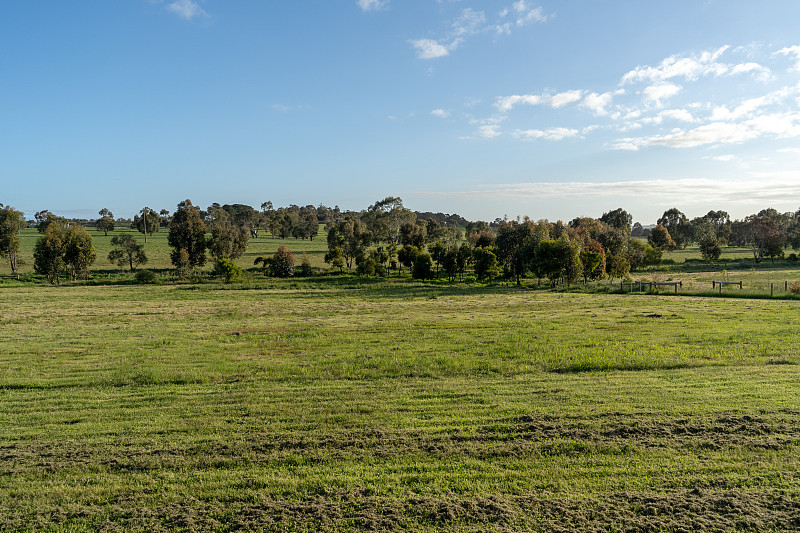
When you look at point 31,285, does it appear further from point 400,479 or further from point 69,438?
point 400,479

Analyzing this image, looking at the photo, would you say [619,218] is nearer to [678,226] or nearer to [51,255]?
[678,226]

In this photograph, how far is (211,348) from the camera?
58.5 ft

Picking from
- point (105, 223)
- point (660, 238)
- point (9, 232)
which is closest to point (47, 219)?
point (105, 223)

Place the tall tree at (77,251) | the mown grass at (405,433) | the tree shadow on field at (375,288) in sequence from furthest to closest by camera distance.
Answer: the tall tree at (77,251) < the tree shadow on field at (375,288) < the mown grass at (405,433)

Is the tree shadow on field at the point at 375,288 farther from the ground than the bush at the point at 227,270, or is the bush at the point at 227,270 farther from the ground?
the bush at the point at 227,270

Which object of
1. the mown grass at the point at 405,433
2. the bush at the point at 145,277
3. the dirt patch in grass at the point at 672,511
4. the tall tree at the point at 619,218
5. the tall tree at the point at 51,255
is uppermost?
the tall tree at the point at 619,218

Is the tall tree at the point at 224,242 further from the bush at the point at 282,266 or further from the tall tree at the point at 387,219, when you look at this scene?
the tall tree at the point at 387,219

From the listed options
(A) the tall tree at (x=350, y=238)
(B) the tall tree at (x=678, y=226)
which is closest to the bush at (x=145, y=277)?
(A) the tall tree at (x=350, y=238)

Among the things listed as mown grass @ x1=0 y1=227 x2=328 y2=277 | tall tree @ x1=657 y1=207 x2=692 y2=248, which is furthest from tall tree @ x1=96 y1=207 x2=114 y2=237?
tall tree @ x1=657 y1=207 x2=692 y2=248

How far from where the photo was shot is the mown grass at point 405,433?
6.21 metres

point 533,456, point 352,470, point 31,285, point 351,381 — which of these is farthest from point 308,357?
point 31,285

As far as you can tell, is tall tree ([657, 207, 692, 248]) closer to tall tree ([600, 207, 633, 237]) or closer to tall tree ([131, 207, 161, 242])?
tall tree ([600, 207, 633, 237])

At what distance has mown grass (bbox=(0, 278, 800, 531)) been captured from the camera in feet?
20.4

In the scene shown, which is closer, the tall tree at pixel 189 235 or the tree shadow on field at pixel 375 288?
the tree shadow on field at pixel 375 288
